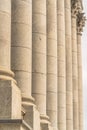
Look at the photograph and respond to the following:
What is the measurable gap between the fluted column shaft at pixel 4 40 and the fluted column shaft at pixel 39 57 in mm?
20864

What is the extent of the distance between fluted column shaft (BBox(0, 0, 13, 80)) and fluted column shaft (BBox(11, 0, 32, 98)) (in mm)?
8535

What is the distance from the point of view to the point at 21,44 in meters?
64.8

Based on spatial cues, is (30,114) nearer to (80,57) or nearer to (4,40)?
(4,40)

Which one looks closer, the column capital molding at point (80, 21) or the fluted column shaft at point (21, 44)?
the fluted column shaft at point (21, 44)

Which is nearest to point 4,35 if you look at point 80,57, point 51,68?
point 51,68

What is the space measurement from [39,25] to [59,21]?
95.3 feet

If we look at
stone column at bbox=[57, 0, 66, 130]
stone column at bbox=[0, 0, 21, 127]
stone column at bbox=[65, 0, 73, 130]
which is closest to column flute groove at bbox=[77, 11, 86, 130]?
stone column at bbox=[65, 0, 73, 130]

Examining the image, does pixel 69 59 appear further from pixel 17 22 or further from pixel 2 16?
pixel 2 16

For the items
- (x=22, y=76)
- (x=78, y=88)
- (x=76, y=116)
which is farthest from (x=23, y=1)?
(x=78, y=88)

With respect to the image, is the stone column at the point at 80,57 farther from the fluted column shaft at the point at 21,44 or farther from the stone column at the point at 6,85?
the stone column at the point at 6,85

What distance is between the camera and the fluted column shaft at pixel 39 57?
7606 cm

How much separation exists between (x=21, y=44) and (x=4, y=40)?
31.9 ft

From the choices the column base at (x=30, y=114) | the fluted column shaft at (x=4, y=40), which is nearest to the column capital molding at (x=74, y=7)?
the column base at (x=30, y=114)

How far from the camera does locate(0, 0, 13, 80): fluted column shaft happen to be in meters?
54.6
